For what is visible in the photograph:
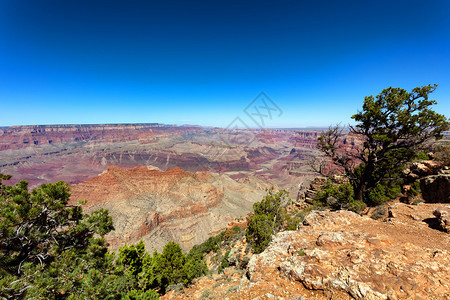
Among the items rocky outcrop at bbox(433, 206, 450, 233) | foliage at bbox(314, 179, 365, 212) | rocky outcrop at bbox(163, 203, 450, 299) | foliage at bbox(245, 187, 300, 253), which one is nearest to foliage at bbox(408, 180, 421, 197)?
foliage at bbox(314, 179, 365, 212)

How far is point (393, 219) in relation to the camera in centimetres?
977

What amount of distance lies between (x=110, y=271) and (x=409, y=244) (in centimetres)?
1547

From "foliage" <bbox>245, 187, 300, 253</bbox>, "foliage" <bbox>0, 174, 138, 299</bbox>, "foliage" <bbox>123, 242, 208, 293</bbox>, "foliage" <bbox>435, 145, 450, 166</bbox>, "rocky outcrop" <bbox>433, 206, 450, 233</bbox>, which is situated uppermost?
"foliage" <bbox>435, 145, 450, 166</bbox>

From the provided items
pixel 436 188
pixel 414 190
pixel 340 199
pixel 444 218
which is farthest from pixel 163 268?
pixel 414 190

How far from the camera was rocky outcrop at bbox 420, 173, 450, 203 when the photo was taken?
11.6 metres

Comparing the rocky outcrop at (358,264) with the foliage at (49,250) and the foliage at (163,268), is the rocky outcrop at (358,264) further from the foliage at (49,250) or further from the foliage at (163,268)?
the foliage at (163,268)

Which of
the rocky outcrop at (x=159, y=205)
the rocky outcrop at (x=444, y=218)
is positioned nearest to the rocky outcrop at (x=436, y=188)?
the rocky outcrop at (x=444, y=218)

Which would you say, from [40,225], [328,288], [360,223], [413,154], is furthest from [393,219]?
[40,225]

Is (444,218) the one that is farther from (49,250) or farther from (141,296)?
(49,250)

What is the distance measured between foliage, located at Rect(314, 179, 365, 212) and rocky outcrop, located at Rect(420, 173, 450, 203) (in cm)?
418

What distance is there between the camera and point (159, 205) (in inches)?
2472

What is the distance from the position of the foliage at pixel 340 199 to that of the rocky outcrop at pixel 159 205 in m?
45.1

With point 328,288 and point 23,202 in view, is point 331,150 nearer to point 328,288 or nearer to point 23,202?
point 328,288

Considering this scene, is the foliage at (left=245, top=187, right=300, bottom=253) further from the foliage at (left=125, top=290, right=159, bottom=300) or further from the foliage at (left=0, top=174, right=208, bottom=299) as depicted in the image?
the foliage at (left=0, top=174, right=208, bottom=299)
